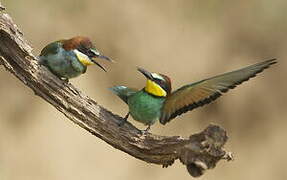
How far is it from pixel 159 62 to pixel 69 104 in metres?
1.79

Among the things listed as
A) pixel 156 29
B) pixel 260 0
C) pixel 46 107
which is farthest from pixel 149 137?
pixel 260 0

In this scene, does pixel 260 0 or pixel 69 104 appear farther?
pixel 260 0

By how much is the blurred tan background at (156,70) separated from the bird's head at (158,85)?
1.41 m

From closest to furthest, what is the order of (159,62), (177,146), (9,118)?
1. (177,146)
2. (9,118)
3. (159,62)

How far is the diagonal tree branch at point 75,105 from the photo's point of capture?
1938 mm

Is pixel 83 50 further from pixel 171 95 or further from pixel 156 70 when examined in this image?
pixel 156 70

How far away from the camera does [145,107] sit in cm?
211

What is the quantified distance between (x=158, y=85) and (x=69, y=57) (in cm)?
22

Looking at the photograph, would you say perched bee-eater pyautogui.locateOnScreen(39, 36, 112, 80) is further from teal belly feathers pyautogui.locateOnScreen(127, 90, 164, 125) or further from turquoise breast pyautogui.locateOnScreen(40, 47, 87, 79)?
teal belly feathers pyautogui.locateOnScreen(127, 90, 164, 125)

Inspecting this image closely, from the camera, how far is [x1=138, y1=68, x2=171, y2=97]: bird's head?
2.10 meters

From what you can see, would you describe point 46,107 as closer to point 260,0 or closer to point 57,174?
point 57,174

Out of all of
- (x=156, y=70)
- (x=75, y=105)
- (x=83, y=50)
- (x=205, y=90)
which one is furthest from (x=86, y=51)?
(x=156, y=70)

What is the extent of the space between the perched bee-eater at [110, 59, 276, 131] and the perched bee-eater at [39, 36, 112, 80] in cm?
13

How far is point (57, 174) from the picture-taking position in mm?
3559
